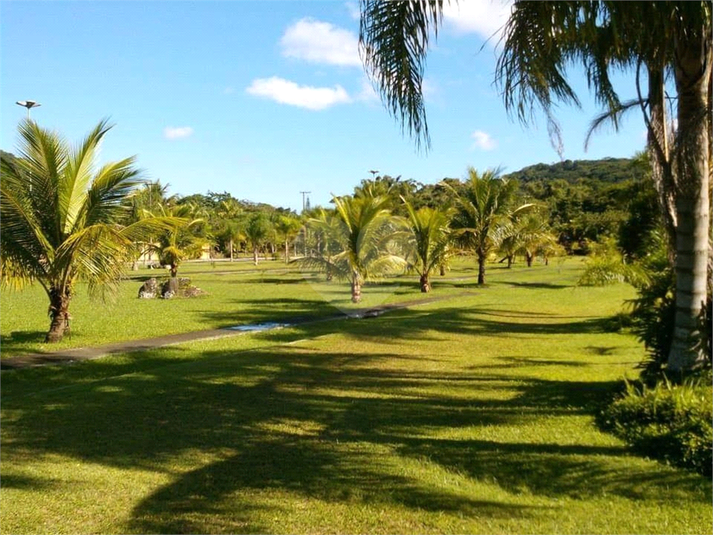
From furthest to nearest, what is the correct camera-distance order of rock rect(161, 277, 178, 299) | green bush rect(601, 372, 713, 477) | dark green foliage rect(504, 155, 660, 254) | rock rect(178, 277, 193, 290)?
rock rect(178, 277, 193, 290), rock rect(161, 277, 178, 299), dark green foliage rect(504, 155, 660, 254), green bush rect(601, 372, 713, 477)

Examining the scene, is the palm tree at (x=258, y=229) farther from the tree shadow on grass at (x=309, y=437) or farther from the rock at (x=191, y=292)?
the tree shadow on grass at (x=309, y=437)

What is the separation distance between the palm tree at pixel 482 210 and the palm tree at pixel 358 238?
6256 millimetres

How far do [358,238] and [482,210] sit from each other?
871 centimetres

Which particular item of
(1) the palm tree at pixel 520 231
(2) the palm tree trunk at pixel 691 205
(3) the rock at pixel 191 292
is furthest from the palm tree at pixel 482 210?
(2) the palm tree trunk at pixel 691 205

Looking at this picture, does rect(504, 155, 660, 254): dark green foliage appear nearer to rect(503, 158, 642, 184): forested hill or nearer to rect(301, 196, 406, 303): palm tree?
rect(503, 158, 642, 184): forested hill

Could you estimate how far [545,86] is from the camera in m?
5.32

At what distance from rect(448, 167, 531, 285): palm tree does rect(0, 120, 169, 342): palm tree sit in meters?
15.4

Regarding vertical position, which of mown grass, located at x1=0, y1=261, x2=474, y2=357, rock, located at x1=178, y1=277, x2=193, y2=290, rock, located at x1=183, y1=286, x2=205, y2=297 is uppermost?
rock, located at x1=178, y1=277, x2=193, y2=290

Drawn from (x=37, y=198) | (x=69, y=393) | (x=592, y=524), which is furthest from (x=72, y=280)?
(x=592, y=524)

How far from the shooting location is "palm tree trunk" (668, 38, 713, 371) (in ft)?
18.7

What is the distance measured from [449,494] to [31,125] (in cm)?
974

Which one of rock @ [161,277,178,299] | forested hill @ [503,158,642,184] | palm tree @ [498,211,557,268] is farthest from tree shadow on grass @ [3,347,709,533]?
forested hill @ [503,158,642,184]

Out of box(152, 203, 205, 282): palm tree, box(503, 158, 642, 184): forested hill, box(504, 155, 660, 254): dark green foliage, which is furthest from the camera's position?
box(503, 158, 642, 184): forested hill

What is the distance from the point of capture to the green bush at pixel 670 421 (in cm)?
459
